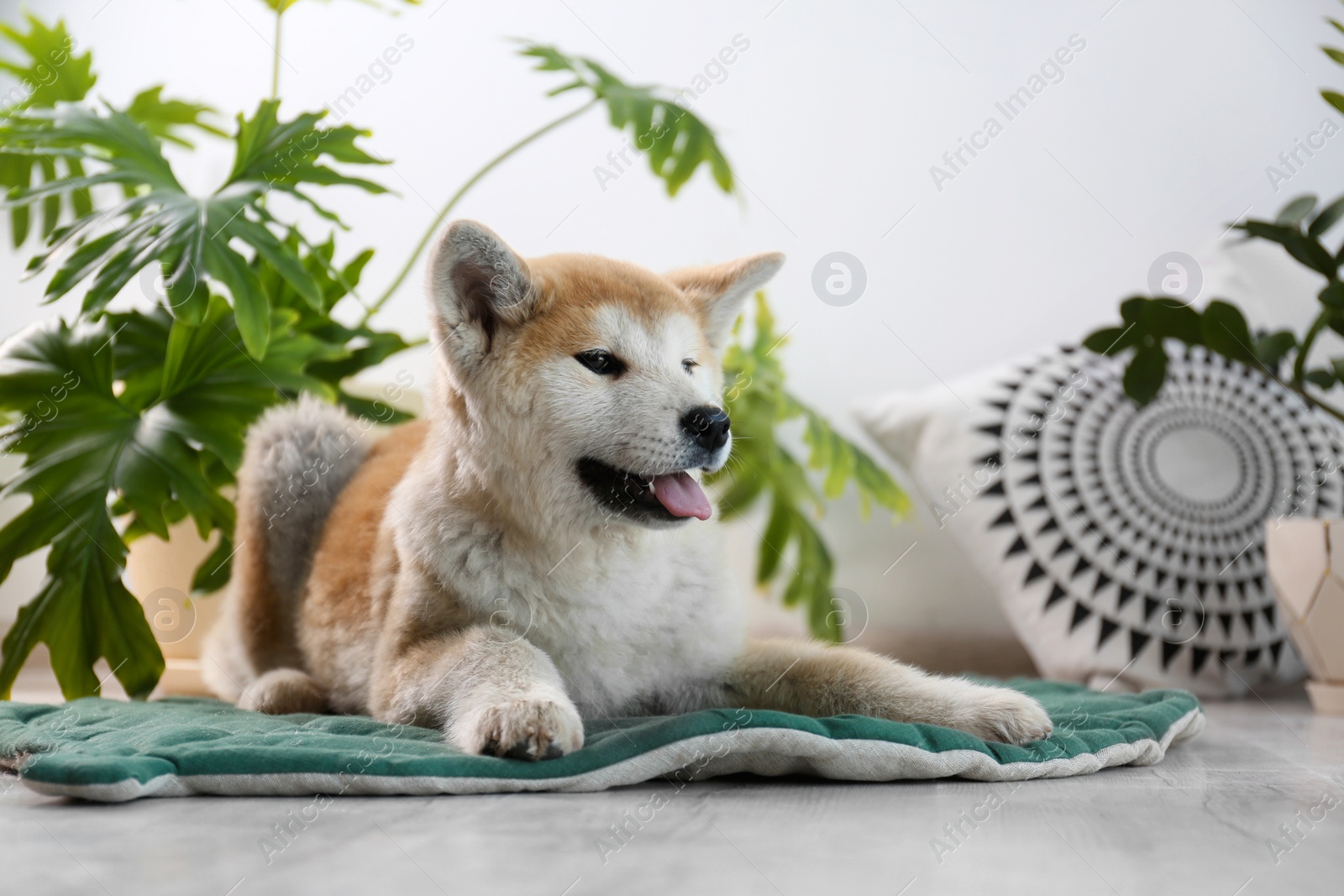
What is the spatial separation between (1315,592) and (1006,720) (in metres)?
1.01

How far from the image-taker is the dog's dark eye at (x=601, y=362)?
133 centimetres

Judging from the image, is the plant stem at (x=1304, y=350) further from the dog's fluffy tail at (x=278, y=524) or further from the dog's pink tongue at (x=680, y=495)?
the dog's fluffy tail at (x=278, y=524)

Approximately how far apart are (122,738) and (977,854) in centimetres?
104

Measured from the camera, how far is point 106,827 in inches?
37.8

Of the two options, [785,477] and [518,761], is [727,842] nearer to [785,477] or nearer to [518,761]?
[518,761]

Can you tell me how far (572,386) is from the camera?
1.30 m

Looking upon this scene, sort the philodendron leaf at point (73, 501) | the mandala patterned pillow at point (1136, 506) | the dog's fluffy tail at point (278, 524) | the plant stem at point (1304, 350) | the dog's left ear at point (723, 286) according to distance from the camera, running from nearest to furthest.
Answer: the dog's left ear at point (723, 286) → the philodendron leaf at point (73, 501) → the dog's fluffy tail at point (278, 524) → the plant stem at point (1304, 350) → the mandala patterned pillow at point (1136, 506)

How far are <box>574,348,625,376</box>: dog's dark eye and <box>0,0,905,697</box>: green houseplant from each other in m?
0.46

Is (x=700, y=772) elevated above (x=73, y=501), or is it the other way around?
(x=73, y=501)

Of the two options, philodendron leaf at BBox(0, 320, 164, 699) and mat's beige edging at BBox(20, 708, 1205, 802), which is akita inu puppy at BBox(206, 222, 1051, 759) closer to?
mat's beige edging at BBox(20, 708, 1205, 802)

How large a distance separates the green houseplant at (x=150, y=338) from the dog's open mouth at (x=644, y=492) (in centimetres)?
44

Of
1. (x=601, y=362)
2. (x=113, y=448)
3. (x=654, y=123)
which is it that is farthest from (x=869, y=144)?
(x=113, y=448)

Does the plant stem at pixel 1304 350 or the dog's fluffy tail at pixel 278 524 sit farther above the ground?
the plant stem at pixel 1304 350

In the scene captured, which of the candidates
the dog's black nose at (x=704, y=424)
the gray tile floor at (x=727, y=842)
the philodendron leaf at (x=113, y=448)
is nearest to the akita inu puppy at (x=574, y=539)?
the dog's black nose at (x=704, y=424)
